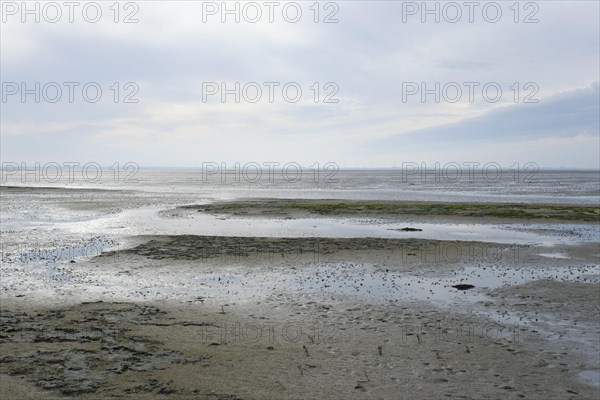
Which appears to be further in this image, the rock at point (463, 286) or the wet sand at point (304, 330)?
the rock at point (463, 286)

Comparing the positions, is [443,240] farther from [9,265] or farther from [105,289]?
[9,265]

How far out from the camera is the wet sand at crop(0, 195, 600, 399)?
9391 mm

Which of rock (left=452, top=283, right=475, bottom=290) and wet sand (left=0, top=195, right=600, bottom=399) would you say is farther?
rock (left=452, top=283, right=475, bottom=290)

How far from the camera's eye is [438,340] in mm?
11961

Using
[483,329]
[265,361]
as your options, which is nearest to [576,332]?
[483,329]

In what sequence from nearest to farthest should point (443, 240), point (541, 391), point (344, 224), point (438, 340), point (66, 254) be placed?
point (541, 391)
point (438, 340)
point (66, 254)
point (443, 240)
point (344, 224)

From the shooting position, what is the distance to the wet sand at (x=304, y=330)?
939cm

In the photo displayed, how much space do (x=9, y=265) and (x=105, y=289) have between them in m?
6.86

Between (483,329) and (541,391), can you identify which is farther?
(483,329)

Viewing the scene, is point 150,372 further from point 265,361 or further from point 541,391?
point 541,391

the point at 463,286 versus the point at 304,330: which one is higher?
the point at 463,286

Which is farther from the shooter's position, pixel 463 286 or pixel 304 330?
pixel 463 286

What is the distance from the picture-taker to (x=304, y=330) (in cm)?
1270

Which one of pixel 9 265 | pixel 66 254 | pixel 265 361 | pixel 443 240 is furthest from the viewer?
pixel 443 240
